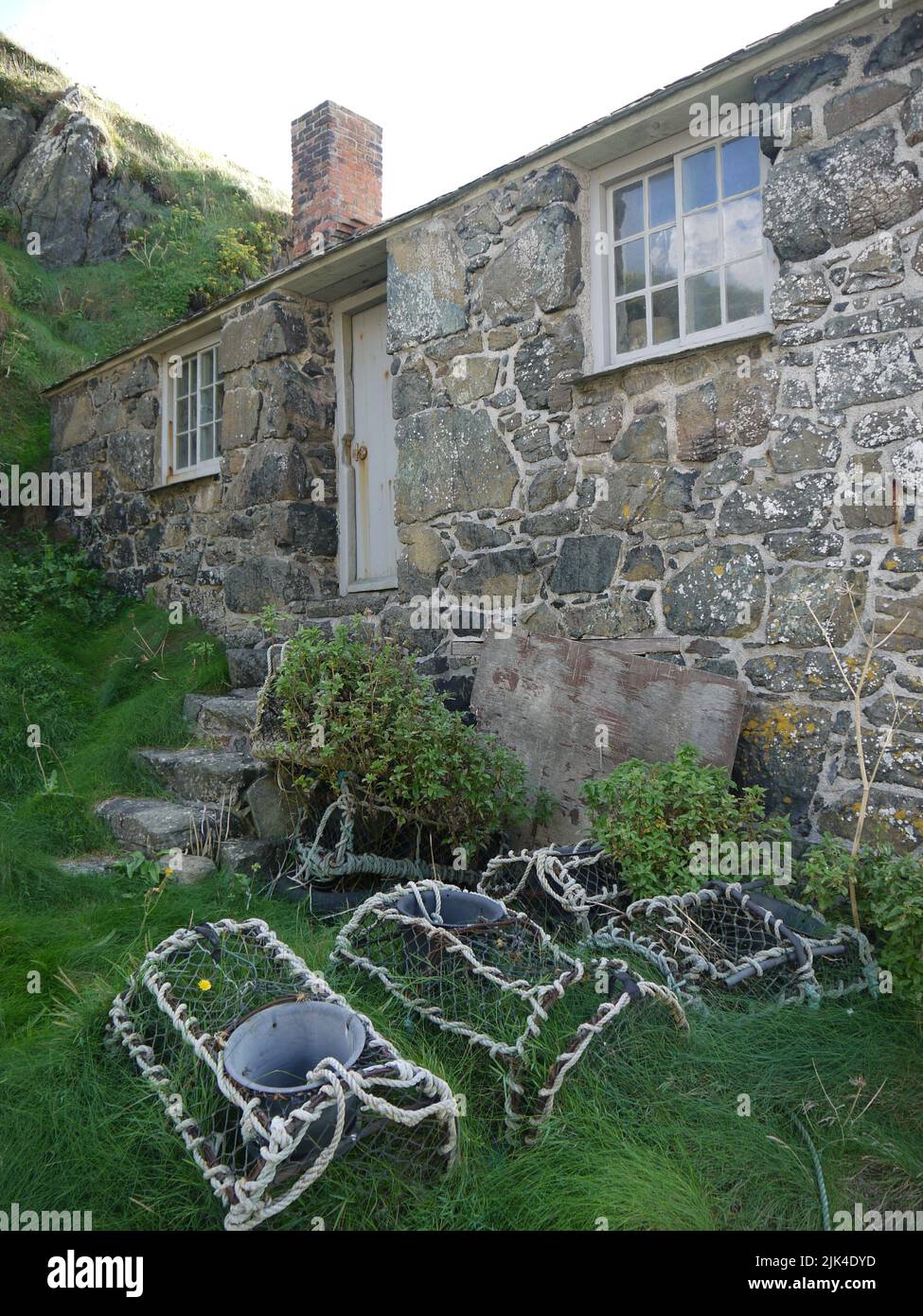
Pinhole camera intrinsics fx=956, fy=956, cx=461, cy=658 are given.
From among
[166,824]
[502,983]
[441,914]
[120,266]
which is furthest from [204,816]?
[120,266]

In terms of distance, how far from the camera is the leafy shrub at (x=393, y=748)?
428 centimetres

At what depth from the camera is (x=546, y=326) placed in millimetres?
5320

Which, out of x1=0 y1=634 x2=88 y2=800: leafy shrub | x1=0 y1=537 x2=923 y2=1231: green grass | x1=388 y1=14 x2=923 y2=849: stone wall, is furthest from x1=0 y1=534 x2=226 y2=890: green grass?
x1=388 y1=14 x2=923 y2=849: stone wall

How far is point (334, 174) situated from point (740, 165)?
4.25 m

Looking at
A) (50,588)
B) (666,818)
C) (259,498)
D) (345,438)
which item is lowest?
(666,818)

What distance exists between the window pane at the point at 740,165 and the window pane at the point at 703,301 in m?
0.41

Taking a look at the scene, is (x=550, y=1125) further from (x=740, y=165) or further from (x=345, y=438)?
(x=345, y=438)

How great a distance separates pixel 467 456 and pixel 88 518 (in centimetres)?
497

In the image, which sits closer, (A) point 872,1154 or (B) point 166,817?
(A) point 872,1154

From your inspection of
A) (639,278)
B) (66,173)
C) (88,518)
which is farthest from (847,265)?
(66,173)

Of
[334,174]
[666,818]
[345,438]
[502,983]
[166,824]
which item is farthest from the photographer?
[334,174]

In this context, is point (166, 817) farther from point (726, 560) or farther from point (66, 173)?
point (66, 173)

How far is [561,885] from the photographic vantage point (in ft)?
12.5

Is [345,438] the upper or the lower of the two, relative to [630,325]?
lower
